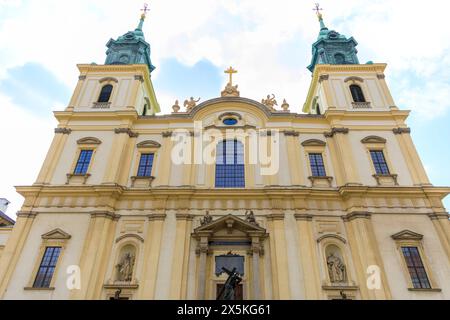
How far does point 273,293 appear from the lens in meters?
14.4

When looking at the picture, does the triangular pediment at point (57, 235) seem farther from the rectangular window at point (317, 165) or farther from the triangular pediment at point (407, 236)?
the triangular pediment at point (407, 236)

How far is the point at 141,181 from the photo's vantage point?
720 inches

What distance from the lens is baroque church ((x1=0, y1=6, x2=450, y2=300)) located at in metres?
14.6

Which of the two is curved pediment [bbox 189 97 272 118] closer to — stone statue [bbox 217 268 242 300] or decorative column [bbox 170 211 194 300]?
decorative column [bbox 170 211 194 300]

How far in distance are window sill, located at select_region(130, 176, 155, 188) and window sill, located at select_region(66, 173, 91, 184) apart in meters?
2.69

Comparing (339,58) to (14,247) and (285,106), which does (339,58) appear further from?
(14,247)

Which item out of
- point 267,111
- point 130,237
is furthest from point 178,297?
point 267,111

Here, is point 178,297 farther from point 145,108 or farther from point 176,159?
point 145,108

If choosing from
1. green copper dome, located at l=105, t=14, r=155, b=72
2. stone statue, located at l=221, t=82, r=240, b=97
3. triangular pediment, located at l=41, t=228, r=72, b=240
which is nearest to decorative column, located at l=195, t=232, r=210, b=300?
triangular pediment, located at l=41, t=228, r=72, b=240

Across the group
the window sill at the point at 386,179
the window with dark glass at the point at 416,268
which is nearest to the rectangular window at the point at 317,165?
the window sill at the point at 386,179

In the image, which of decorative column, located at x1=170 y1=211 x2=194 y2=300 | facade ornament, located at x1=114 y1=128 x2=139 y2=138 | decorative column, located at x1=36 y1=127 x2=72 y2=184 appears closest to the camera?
decorative column, located at x1=170 y1=211 x2=194 y2=300

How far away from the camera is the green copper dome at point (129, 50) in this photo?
86.4 ft

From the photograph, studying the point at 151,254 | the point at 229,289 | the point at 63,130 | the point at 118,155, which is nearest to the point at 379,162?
the point at 229,289

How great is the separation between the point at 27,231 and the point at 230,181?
11.6 metres
